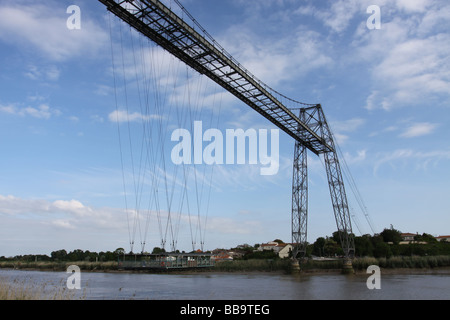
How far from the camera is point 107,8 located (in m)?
15.5

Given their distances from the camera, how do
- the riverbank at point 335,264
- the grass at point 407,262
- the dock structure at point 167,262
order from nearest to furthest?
the dock structure at point 167,262 → the grass at point 407,262 → the riverbank at point 335,264

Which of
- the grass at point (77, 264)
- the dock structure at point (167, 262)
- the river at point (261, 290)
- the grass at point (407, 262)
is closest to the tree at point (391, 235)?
the grass at point (407, 262)

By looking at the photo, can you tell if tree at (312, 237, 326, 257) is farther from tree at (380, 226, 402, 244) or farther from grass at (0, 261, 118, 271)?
grass at (0, 261, 118, 271)

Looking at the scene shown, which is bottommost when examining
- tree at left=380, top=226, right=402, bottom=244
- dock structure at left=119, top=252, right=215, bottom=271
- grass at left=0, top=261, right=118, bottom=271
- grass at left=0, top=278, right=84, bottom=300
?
grass at left=0, top=261, right=118, bottom=271

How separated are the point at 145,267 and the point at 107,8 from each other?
60.7 ft

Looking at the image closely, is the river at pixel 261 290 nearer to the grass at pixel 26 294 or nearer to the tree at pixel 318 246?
the grass at pixel 26 294

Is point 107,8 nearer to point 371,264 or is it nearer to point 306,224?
point 306,224

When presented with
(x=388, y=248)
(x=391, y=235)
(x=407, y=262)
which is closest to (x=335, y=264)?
(x=407, y=262)

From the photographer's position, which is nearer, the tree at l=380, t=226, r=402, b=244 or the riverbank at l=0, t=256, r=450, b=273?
the riverbank at l=0, t=256, r=450, b=273

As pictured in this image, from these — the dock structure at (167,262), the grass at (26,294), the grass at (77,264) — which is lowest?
the grass at (77,264)

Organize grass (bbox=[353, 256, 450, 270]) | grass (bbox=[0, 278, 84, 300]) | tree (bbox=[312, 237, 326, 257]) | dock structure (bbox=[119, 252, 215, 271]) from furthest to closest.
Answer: tree (bbox=[312, 237, 326, 257]) → grass (bbox=[353, 256, 450, 270]) → dock structure (bbox=[119, 252, 215, 271]) → grass (bbox=[0, 278, 84, 300])

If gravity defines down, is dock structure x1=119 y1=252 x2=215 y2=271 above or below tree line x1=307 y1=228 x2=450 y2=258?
above

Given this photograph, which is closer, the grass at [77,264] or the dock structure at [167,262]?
the dock structure at [167,262]

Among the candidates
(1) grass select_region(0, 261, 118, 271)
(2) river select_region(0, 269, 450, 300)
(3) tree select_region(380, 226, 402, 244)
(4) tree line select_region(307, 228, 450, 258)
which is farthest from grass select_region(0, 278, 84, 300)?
(3) tree select_region(380, 226, 402, 244)
